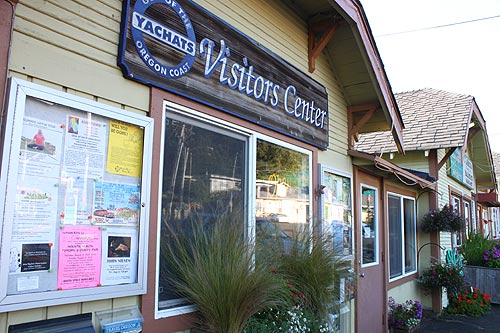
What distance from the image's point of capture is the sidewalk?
304 inches

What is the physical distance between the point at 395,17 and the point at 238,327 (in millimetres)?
11345

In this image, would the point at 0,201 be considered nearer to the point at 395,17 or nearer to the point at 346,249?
A: the point at 346,249

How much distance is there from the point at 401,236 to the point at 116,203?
24.1ft

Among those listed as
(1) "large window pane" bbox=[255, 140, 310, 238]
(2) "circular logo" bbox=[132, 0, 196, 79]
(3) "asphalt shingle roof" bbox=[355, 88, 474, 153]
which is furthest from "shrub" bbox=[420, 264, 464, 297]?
(2) "circular logo" bbox=[132, 0, 196, 79]

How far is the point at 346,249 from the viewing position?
5.60 meters

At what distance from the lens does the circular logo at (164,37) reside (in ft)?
9.38

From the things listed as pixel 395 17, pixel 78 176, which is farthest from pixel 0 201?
pixel 395 17

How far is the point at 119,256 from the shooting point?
2602mm

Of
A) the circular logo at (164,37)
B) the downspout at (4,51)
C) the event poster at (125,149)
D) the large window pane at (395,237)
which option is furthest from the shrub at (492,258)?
the downspout at (4,51)

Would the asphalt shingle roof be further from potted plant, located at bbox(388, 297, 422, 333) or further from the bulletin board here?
the bulletin board

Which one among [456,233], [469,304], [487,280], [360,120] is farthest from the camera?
[456,233]

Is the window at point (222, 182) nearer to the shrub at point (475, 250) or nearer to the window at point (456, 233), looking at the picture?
the window at point (456, 233)

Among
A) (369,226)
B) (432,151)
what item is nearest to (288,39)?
(369,226)

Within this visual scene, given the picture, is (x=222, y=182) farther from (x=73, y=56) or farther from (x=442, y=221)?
(x=442, y=221)
